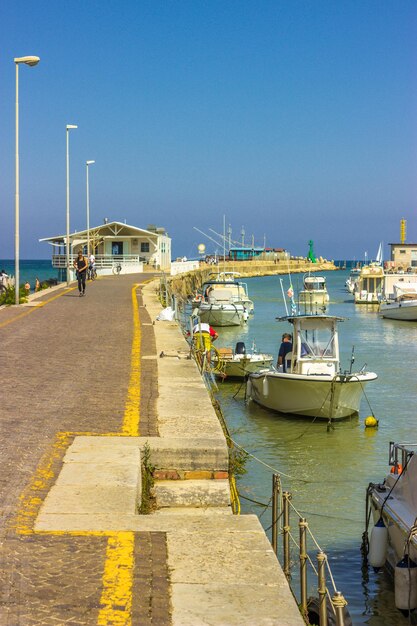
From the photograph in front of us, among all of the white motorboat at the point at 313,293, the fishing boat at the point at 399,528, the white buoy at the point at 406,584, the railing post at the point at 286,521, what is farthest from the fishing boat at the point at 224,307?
the railing post at the point at 286,521

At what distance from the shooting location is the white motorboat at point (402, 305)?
59625 millimetres

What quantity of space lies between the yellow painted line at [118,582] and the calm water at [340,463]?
4.38 m

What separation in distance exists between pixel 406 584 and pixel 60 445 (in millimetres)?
4018

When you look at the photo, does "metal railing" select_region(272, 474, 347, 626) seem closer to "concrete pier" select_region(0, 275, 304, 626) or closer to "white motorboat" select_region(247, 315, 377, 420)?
"concrete pier" select_region(0, 275, 304, 626)

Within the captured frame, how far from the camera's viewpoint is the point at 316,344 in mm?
22531

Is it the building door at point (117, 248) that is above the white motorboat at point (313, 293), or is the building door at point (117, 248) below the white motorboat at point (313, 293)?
above

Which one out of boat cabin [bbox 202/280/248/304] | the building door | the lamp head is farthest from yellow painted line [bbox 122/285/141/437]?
the building door

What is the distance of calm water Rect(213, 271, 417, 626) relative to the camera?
35.6 feet

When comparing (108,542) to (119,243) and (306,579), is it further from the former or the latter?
(119,243)

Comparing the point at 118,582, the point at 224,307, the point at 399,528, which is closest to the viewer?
the point at 118,582

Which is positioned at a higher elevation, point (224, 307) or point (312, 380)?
point (224, 307)

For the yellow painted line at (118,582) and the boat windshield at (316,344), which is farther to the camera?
the boat windshield at (316,344)

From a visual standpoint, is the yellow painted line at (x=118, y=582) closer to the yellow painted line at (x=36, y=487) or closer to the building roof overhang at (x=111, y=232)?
the yellow painted line at (x=36, y=487)

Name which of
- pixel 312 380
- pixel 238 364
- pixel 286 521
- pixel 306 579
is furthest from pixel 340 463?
pixel 238 364
